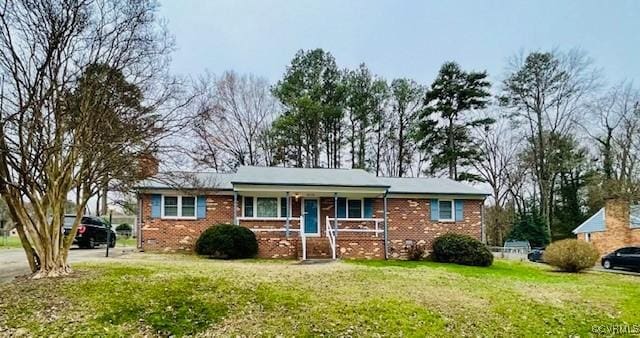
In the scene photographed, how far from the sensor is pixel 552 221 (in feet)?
120

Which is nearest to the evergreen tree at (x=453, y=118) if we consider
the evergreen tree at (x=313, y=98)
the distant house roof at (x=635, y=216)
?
the evergreen tree at (x=313, y=98)

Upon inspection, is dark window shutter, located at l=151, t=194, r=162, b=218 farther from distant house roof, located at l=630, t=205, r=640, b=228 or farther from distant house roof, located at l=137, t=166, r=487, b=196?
distant house roof, located at l=630, t=205, r=640, b=228

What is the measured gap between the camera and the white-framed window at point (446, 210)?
2112 cm

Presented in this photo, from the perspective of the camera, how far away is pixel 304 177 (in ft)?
67.5

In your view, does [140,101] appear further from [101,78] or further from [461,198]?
[461,198]

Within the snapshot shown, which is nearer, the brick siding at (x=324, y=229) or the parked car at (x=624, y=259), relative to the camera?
the brick siding at (x=324, y=229)

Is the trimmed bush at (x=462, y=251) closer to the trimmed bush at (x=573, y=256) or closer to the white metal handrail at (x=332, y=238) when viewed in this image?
the trimmed bush at (x=573, y=256)

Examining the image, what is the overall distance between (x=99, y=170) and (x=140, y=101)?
2054 mm

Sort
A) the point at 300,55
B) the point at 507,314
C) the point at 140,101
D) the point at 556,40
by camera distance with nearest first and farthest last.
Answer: the point at 507,314 < the point at 140,101 < the point at 556,40 < the point at 300,55

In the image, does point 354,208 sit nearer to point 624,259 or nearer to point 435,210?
point 435,210

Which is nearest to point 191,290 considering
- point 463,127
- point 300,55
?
point 300,55

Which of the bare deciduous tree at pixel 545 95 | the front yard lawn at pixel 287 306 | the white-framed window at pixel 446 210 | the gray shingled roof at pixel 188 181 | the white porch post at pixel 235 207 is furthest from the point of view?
the bare deciduous tree at pixel 545 95

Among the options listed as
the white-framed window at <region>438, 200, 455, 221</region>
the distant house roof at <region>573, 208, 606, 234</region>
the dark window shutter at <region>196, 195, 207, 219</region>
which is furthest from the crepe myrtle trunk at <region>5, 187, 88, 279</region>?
the distant house roof at <region>573, 208, 606, 234</region>

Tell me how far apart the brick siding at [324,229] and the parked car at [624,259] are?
21.1ft
